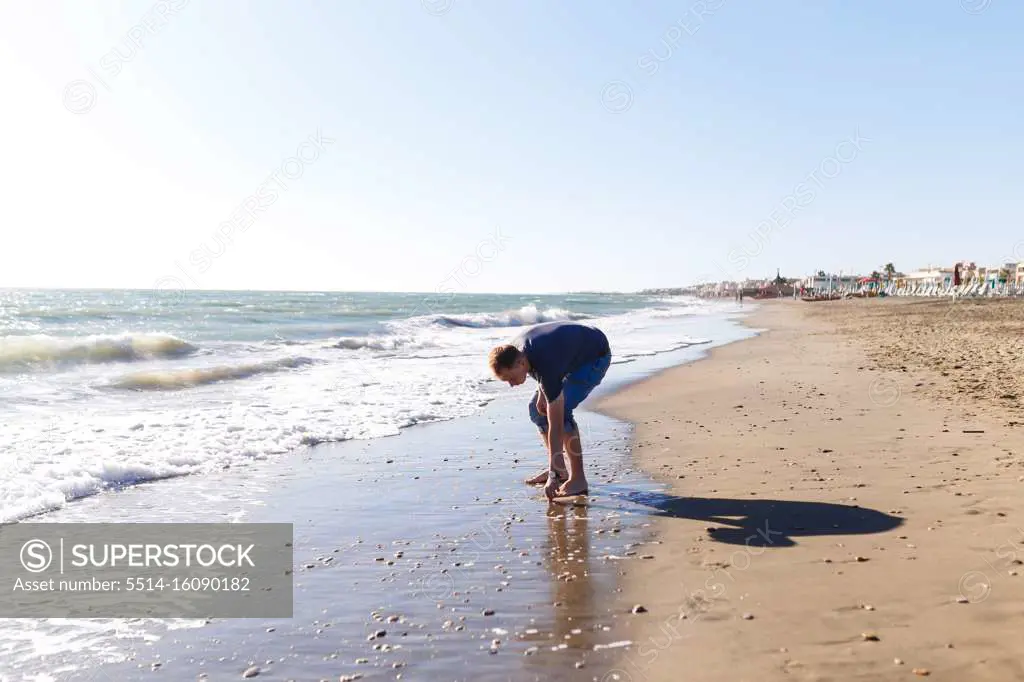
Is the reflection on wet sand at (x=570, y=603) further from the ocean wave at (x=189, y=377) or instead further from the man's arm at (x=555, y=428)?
the ocean wave at (x=189, y=377)

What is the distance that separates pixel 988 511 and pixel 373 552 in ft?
12.7

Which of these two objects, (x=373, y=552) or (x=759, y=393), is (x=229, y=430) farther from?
(x=759, y=393)

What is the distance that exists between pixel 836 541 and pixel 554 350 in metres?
2.25

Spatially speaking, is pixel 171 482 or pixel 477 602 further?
pixel 171 482

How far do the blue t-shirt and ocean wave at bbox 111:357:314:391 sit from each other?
9560 millimetres

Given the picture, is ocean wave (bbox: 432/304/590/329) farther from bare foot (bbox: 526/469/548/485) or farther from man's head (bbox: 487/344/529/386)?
man's head (bbox: 487/344/529/386)

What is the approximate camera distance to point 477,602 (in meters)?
3.61

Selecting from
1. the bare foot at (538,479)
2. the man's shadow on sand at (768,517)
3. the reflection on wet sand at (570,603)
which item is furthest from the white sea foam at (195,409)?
the man's shadow on sand at (768,517)

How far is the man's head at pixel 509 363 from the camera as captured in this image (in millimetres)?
5250

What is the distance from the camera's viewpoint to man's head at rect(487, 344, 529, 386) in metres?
5.25

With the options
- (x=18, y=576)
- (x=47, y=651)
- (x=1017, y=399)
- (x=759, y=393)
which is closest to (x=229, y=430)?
(x=18, y=576)

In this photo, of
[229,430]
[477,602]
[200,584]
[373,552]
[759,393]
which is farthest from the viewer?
[759,393]

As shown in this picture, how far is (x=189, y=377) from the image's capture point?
13992mm

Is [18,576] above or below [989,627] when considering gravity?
below
